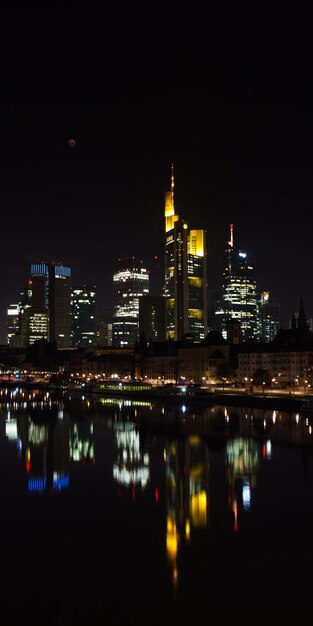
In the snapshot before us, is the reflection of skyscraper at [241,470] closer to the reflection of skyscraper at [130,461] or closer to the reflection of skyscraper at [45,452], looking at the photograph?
the reflection of skyscraper at [130,461]

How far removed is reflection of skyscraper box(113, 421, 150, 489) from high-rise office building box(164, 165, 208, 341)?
126 m

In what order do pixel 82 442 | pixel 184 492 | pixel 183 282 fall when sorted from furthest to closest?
pixel 183 282 → pixel 82 442 → pixel 184 492

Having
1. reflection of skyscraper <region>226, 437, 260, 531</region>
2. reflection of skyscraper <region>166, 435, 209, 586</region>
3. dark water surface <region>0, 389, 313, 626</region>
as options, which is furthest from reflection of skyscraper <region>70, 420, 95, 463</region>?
reflection of skyscraper <region>226, 437, 260, 531</region>

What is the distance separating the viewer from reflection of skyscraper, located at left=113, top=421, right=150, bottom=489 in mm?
23219

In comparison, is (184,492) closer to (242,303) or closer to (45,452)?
(45,452)

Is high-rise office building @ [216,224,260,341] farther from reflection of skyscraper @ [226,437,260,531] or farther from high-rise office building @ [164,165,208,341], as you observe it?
reflection of skyscraper @ [226,437,260,531]

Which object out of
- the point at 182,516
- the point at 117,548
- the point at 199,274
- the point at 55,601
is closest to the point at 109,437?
the point at 182,516

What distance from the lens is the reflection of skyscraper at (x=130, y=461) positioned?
23219mm

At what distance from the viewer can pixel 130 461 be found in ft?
89.2

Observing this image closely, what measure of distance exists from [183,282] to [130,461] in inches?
5534

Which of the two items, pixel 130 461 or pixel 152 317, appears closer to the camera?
pixel 130 461

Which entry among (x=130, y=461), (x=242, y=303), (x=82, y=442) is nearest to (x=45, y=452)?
(x=82, y=442)

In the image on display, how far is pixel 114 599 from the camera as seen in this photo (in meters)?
12.7

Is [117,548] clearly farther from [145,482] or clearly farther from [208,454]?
[208,454]
